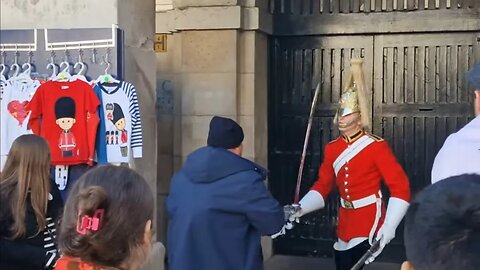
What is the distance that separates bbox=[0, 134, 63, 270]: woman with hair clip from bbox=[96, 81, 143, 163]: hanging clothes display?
1.09 m

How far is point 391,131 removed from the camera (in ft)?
22.0

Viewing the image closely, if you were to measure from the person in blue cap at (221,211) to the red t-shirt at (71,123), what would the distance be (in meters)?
0.80

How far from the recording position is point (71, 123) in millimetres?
4410

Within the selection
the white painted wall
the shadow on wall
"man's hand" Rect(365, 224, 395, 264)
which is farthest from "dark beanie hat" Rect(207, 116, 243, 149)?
the shadow on wall

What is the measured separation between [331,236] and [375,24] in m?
1.91

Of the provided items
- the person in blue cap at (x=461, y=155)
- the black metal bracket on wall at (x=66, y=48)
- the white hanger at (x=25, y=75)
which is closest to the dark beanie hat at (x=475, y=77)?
the person in blue cap at (x=461, y=155)

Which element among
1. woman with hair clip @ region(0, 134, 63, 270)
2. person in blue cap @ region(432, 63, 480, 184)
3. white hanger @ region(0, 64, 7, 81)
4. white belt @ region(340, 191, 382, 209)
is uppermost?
white hanger @ region(0, 64, 7, 81)

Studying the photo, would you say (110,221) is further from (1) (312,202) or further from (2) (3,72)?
(1) (312,202)

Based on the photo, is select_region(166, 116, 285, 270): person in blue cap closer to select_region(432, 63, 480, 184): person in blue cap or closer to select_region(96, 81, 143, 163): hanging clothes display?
select_region(96, 81, 143, 163): hanging clothes display

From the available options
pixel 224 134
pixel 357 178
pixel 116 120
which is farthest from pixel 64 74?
pixel 357 178

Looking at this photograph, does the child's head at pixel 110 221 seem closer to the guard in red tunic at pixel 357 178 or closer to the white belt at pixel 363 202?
the guard in red tunic at pixel 357 178

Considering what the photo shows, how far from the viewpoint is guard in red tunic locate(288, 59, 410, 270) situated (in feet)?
16.1

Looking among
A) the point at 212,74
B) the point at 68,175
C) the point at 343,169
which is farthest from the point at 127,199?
the point at 212,74

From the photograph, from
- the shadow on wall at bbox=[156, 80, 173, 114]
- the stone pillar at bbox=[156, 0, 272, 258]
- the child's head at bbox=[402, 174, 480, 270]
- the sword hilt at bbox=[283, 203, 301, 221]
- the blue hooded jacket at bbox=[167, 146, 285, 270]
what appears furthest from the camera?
the shadow on wall at bbox=[156, 80, 173, 114]
